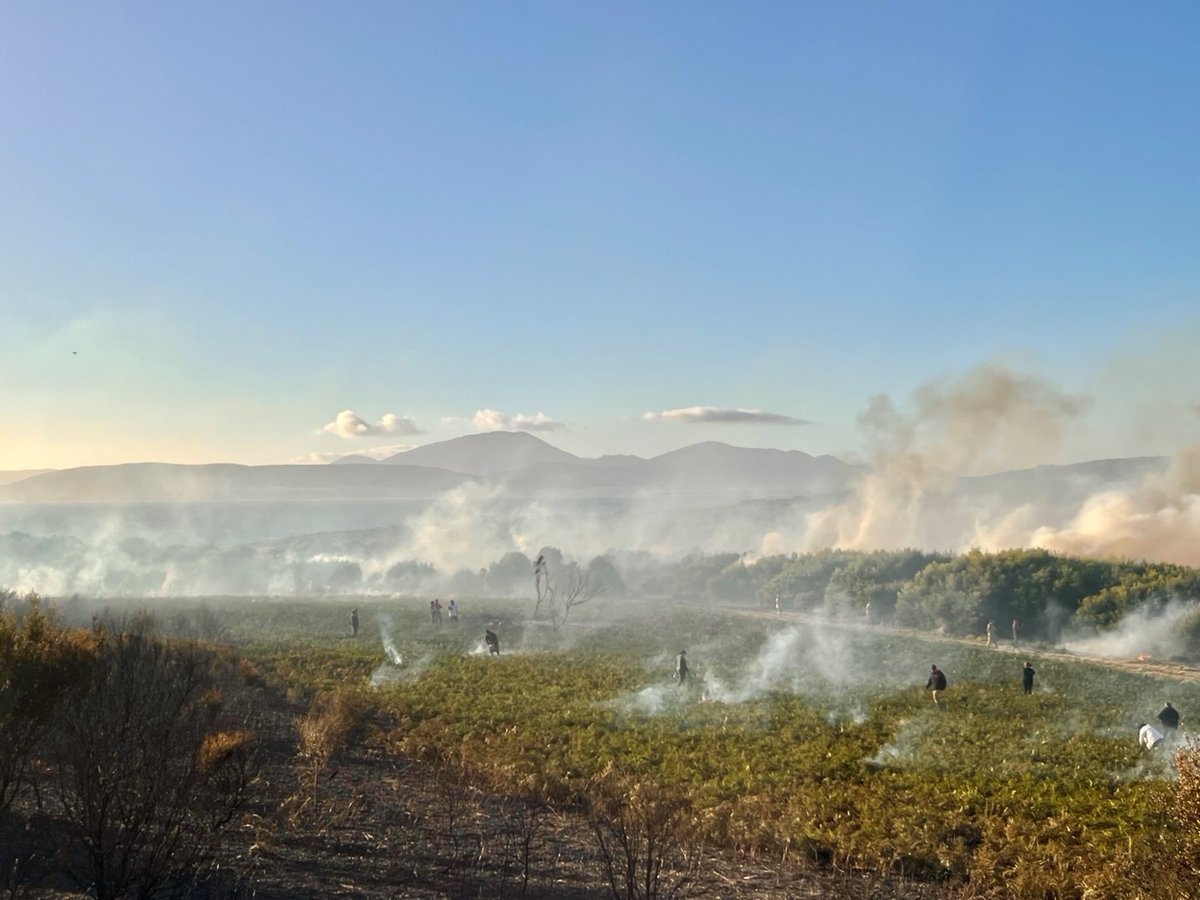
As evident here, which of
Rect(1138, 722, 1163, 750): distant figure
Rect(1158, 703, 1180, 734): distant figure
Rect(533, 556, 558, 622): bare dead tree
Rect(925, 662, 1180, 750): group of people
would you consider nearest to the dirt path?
Rect(925, 662, 1180, 750): group of people

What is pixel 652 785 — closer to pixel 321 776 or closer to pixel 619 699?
pixel 321 776

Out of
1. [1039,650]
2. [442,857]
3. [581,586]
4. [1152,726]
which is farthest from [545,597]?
[442,857]

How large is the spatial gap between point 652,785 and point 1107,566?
43.1m

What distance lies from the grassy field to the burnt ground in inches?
37.8

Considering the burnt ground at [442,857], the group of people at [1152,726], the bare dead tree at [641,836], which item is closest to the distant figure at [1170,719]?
the group of people at [1152,726]

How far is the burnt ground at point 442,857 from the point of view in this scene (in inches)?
470

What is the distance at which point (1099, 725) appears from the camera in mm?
23219

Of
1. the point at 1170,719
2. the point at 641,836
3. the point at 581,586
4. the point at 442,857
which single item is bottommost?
the point at 581,586

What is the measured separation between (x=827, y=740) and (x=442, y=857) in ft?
38.2

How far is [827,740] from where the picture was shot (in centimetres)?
2164

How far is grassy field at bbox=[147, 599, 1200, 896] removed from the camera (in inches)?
549

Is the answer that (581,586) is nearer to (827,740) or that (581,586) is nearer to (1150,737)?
(827,740)

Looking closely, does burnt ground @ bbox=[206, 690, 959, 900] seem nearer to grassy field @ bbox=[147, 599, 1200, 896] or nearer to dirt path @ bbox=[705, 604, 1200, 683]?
grassy field @ bbox=[147, 599, 1200, 896]

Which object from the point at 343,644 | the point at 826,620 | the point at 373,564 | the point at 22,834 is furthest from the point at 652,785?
the point at 373,564
